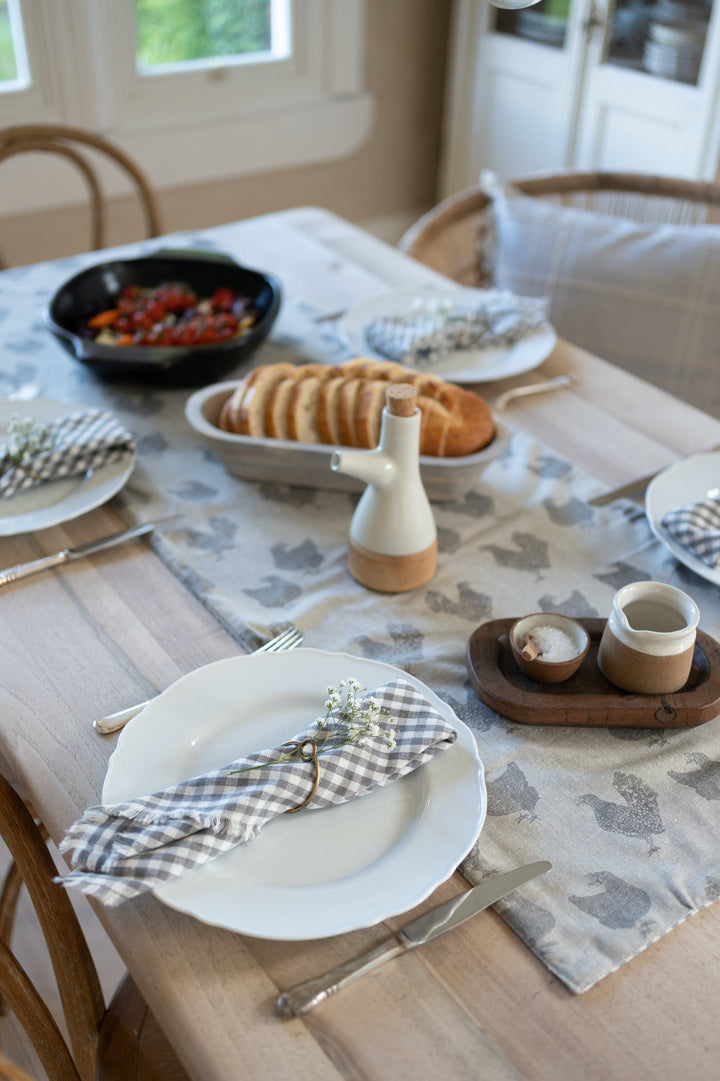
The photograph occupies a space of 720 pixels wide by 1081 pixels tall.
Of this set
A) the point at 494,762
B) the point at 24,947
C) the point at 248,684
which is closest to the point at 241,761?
the point at 248,684

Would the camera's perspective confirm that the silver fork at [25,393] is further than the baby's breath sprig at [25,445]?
Yes

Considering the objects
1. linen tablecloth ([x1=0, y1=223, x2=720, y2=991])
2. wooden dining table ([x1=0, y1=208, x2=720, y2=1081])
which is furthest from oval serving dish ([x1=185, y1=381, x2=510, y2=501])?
wooden dining table ([x1=0, y1=208, x2=720, y2=1081])

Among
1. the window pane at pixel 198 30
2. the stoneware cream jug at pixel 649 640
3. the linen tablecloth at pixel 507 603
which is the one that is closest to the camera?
the linen tablecloth at pixel 507 603

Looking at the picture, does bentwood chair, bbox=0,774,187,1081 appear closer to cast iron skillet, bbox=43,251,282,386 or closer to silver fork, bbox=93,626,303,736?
silver fork, bbox=93,626,303,736

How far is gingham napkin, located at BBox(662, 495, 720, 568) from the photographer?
109 centimetres

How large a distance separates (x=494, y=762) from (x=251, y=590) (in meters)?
0.36

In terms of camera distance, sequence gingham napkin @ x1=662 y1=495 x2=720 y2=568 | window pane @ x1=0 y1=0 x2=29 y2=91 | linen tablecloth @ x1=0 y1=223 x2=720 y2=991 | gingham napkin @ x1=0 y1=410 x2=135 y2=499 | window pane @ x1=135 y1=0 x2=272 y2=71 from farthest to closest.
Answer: window pane @ x1=135 y1=0 x2=272 y2=71
window pane @ x1=0 y1=0 x2=29 y2=91
gingham napkin @ x1=0 y1=410 x2=135 y2=499
gingham napkin @ x1=662 y1=495 x2=720 y2=568
linen tablecloth @ x1=0 y1=223 x2=720 y2=991

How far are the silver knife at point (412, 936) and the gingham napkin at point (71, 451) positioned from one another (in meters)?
0.76

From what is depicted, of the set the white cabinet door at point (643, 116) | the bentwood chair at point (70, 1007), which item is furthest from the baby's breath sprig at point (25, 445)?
the white cabinet door at point (643, 116)

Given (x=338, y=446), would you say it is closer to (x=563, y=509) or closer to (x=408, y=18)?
(x=563, y=509)

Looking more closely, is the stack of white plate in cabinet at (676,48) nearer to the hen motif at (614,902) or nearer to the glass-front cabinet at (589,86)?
the glass-front cabinet at (589,86)

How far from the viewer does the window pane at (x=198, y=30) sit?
3049mm

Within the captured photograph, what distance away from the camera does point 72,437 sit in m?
1.25

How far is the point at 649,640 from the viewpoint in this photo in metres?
0.88
